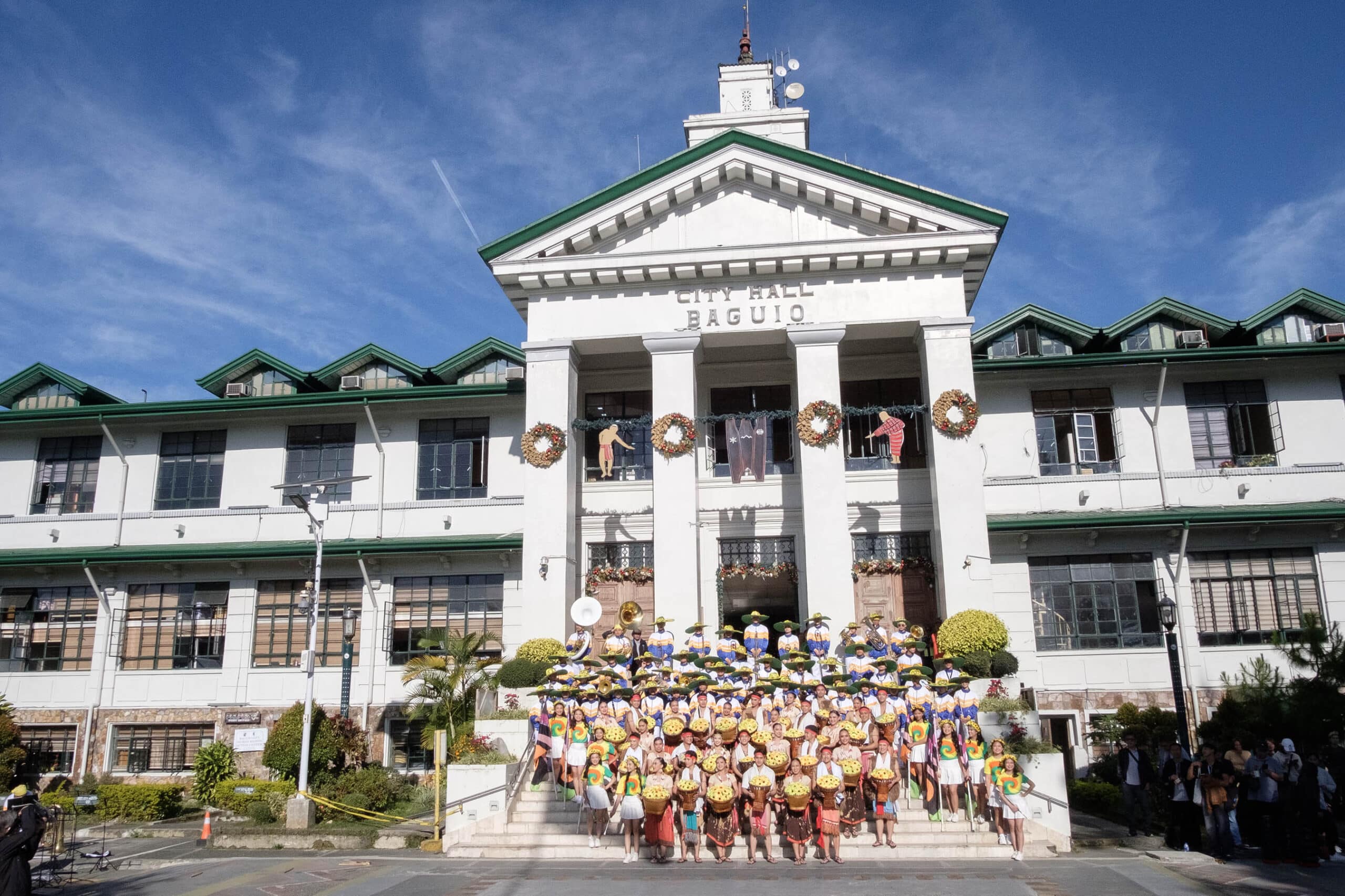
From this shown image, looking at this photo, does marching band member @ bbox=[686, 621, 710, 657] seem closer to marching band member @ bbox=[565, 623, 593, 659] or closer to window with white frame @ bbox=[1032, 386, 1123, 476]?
marching band member @ bbox=[565, 623, 593, 659]

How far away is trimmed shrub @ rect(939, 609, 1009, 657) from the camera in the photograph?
2042 centimetres

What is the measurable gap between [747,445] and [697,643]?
5.00 metres

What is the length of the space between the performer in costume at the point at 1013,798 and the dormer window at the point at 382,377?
1887 cm

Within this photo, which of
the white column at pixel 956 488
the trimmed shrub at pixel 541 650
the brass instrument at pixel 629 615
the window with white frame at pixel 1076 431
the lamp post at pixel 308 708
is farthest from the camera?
the window with white frame at pixel 1076 431

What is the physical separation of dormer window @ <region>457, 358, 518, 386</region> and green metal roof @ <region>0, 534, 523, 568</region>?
4509 mm

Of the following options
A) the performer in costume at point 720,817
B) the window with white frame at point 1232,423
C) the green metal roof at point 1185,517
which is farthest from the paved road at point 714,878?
the window with white frame at point 1232,423

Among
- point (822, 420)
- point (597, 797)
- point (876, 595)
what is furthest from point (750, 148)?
point (597, 797)

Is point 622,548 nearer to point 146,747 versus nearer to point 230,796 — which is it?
point 230,796

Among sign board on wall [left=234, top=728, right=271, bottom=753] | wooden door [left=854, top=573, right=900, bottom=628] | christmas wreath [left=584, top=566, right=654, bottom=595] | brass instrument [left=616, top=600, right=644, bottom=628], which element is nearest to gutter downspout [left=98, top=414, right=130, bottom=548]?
sign board on wall [left=234, top=728, right=271, bottom=753]

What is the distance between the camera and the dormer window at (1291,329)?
999 inches

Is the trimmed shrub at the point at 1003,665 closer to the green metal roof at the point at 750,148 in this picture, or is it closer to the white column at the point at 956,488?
the white column at the point at 956,488

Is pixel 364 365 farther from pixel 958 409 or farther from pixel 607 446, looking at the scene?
pixel 958 409

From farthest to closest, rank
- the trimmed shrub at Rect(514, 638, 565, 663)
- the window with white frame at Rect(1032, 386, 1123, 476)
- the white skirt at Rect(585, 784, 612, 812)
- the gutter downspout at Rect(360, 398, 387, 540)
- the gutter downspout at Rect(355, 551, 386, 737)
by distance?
1. the gutter downspout at Rect(360, 398, 387, 540)
2. the window with white frame at Rect(1032, 386, 1123, 476)
3. the gutter downspout at Rect(355, 551, 386, 737)
4. the trimmed shrub at Rect(514, 638, 565, 663)
5. the white skirt at Rect(585, 784, 612, 812)

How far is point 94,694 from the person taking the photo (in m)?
26.1
